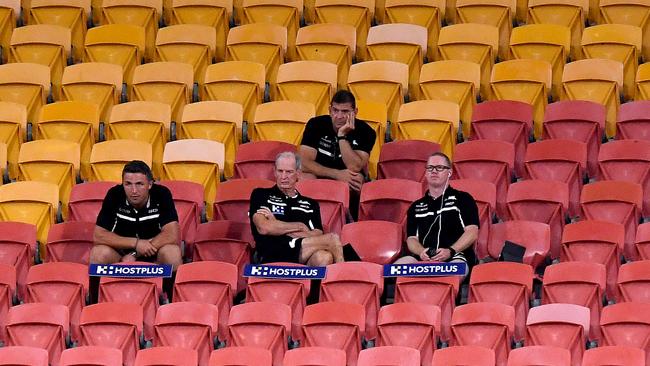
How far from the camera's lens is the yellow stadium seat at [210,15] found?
13.4 meters

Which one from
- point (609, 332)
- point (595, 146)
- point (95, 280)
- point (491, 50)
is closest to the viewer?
point (609, 332)

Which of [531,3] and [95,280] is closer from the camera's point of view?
[95,280]

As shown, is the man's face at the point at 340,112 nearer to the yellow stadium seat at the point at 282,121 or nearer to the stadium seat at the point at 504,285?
the yellow stadium seat at the point at 282,121

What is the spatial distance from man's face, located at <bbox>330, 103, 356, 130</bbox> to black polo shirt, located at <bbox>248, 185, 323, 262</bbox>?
656mm

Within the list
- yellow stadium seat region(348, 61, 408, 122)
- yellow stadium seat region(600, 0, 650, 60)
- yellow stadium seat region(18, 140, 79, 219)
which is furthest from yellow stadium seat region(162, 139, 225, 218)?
yellow stadium seat region(600, 0, 650, 60)

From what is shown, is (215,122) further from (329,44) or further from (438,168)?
(438,168)

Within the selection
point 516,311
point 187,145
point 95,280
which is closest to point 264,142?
point 187,145

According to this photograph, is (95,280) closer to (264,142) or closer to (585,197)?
(264,142)

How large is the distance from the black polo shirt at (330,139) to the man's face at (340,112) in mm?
118

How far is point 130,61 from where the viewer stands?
13.1 meters

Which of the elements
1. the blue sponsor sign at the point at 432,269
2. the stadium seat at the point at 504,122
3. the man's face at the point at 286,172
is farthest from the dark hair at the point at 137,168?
the stadium seat at the point at 504,122

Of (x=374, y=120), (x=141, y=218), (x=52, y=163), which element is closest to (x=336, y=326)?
(x=141, y=218)

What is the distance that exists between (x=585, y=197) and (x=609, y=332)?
1.36 metres

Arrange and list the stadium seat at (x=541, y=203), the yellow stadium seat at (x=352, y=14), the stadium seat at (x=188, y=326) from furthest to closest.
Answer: the yellow stadium seat at (x=352, y=14)
the stadium seat at (x=541, y=203)
the stadium seat at (x=188, y=326)
